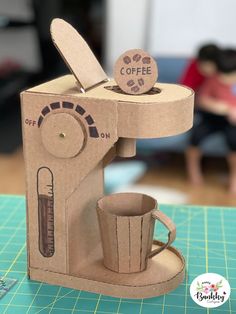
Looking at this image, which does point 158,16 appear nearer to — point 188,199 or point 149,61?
point 188,199

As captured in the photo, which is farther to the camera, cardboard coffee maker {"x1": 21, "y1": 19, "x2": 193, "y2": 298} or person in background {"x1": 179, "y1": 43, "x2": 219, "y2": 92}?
person in background {"x1": 179, "y1": 43, "x2": 219, "y2": 92}

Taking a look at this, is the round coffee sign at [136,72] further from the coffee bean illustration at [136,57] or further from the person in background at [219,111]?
the person in background at [219,111]

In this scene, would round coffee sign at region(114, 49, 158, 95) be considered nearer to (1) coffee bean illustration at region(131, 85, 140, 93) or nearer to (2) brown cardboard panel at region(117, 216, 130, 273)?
(1) coffee bean illustration at region(131, 85, 140, 93)

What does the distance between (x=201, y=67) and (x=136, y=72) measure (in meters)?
1.84

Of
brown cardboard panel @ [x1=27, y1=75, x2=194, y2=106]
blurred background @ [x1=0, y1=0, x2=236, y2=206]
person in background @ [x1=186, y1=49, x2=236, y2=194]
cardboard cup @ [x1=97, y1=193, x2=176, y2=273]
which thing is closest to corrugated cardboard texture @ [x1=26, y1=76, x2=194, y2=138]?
brown cardboard panel @ [x1=27, y1=75, x2=194, y2=106]

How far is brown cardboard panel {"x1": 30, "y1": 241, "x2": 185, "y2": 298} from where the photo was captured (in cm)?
97

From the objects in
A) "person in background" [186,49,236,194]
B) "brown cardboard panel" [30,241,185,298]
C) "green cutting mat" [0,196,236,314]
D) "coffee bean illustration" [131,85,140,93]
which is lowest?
"person in background" [186,49,236,194]

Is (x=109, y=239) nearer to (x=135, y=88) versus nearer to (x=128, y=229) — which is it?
(x=128, y=229)

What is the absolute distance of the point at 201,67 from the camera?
2717 millimetres

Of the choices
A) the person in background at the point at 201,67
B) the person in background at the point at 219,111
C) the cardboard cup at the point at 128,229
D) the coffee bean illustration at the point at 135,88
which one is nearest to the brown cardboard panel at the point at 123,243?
the cardboard cup at the point at 128,229

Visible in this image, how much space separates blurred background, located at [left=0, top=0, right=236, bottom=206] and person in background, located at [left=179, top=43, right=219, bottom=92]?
155 mm

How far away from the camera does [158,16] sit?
332 cm

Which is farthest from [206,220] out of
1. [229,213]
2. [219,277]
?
[219,277]

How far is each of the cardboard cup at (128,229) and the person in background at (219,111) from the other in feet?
5.55
